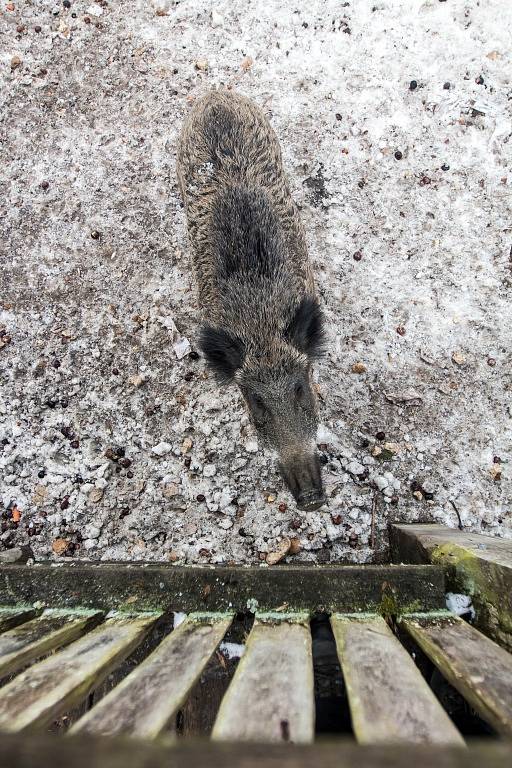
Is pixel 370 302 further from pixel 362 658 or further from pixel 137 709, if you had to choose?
pixel 137 709

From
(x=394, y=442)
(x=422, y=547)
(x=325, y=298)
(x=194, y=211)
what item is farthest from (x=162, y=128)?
(x=422, y=547)

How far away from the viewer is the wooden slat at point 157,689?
4.22 ft

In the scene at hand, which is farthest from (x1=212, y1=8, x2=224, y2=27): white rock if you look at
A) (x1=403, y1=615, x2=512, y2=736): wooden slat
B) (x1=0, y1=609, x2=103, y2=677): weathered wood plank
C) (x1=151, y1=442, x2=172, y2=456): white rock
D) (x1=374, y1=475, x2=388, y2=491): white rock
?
(x1=403, y1=615, x2=512, y2=736): wooden slat

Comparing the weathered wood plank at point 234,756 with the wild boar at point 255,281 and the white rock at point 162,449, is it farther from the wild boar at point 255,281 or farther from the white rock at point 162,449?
the white rock at point 162,449

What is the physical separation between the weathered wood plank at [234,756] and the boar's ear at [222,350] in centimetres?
266

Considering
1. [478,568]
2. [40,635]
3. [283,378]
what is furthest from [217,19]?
[40,635]

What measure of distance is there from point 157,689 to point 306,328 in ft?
8.07

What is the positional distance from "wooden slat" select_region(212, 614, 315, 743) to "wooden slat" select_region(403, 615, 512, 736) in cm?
47

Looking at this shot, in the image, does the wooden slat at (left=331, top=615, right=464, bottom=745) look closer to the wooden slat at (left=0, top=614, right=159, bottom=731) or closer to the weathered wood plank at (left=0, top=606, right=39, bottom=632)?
the wooden slat at (left=0, top=614, right=159, bottom=731)

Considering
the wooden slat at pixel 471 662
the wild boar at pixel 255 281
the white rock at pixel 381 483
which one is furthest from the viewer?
the white rock at pixel 381 483

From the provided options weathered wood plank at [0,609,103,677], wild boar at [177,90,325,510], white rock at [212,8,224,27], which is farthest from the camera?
white rock at [212,8,224,27]

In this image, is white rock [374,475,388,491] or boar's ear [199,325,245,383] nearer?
boar's ear [199,325,245,383]

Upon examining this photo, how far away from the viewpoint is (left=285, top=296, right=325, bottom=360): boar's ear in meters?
3.35

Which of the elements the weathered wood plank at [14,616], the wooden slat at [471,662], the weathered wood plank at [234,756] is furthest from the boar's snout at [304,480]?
the weathered wood plank at [234,756]
